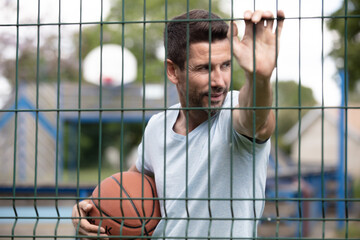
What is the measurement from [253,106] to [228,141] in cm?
28

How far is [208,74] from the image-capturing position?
9.20 feet

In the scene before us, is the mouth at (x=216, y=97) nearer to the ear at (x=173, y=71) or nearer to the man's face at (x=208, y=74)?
the man's face at (x=208, y=74)

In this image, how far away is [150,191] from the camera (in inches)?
116

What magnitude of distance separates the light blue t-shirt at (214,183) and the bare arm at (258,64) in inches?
5.7

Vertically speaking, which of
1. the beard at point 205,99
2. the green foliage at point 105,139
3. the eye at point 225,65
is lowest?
the green foliage at point 105,139

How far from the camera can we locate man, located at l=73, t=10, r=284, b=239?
266 cm

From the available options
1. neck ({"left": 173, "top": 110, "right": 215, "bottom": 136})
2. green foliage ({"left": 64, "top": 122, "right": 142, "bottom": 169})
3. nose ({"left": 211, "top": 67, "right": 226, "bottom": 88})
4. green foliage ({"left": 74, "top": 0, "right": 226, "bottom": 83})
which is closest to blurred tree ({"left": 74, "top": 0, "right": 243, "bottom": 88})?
green foliage ({"left": 74, "top": 0, "right": 226, "bottom": 83})

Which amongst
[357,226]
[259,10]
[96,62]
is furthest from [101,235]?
[96,62]

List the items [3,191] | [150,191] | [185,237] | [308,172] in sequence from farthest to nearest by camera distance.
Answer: [308,172], [3,191], [150,191], [185,237]

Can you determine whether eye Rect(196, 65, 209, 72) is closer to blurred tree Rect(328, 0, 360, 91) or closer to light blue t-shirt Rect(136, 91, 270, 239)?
light blue t-shirt Rect(136, 91, 270, 239)

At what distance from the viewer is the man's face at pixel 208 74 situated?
9.05 feet

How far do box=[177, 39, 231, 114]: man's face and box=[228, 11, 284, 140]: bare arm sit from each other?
0.59ft

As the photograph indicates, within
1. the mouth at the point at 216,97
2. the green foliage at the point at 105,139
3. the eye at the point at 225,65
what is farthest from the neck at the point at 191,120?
the green foliage at the point at 105,139

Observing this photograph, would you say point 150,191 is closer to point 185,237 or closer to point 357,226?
point 185,237
